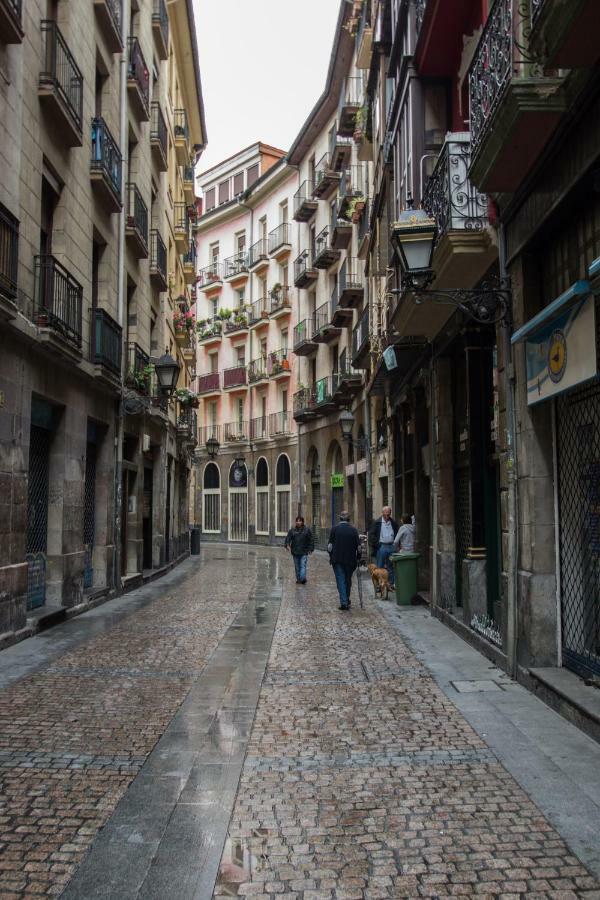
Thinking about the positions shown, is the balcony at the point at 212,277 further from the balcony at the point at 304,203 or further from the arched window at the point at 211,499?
the arched window at the point at 211,499

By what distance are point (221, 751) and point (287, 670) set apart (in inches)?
115

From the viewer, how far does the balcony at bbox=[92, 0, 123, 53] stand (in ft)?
48.4

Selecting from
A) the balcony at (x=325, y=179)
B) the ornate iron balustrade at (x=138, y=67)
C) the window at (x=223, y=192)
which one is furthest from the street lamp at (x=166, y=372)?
the window at (x=223, y=192)

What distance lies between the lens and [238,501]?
45.6 meters

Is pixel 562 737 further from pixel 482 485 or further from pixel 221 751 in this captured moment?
pixel 482 485

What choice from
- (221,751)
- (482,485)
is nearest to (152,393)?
(482,485)

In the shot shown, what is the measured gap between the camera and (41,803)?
15.2ft

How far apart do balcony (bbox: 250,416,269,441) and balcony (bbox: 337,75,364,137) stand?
17.3 metres

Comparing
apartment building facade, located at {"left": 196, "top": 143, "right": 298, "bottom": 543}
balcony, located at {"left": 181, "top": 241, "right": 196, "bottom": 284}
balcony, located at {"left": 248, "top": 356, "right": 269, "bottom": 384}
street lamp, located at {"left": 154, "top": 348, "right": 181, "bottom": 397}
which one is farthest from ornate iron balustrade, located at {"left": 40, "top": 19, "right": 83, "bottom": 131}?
balcony, located at {"left": 248, "top": 356, "right": 269, "bottom": 384}

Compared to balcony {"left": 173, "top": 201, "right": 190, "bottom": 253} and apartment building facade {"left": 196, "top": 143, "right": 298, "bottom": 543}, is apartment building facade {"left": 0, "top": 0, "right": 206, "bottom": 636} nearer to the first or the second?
balcony {"left": 173, "top": 201, "right": 190, "bottom": 253}

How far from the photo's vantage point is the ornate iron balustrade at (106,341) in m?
14.4

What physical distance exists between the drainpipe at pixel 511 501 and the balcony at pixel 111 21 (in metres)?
10.3

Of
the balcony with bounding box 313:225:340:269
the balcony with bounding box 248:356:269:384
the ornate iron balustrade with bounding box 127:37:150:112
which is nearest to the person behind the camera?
the ornate iron balustrade with bounding box 127:37:150:112

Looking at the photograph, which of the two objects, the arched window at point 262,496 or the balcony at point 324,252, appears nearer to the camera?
the balcony at point 324,252
